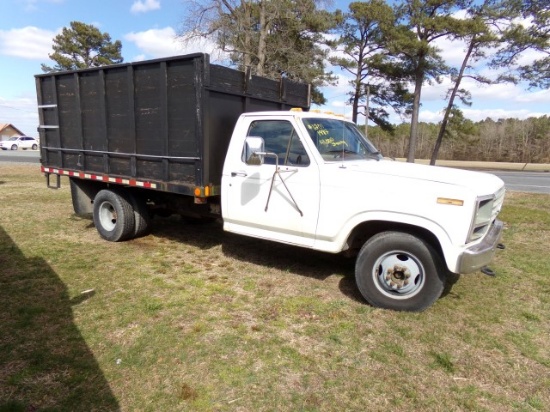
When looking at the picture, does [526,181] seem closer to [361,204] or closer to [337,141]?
[337,141]

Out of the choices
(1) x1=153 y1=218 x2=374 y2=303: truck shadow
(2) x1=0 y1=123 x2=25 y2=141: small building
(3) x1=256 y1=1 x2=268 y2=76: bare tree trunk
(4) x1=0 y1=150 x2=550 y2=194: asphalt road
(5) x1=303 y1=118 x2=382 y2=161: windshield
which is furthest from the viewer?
(2) x1=0 y1=123 x2=25 y2=141: small building

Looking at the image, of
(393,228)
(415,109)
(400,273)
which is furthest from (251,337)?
(415,109)

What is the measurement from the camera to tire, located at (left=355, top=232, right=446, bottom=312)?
3.89 m

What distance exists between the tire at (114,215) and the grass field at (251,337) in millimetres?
503

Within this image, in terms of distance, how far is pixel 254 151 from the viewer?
14.0 ft

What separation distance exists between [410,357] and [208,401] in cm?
172

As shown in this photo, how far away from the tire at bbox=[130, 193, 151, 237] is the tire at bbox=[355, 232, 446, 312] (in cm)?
395

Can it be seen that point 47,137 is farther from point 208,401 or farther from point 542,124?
point 542,124

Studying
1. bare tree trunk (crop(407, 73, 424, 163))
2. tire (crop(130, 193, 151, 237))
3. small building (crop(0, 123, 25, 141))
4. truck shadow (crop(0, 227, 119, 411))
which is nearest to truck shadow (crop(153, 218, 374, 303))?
tire (crop(130, 193, 151, 237))

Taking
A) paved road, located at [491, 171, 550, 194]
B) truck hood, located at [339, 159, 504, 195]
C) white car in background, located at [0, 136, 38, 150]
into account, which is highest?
truck hood, located at [339, 159, 504, 195]

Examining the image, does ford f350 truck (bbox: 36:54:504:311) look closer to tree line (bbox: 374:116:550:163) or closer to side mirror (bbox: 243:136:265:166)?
side mirror (bbox: 243:136:265:166)

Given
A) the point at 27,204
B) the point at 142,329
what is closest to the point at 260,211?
the point at 142,329

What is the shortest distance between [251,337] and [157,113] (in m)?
3.39

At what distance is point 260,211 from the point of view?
4816mm
